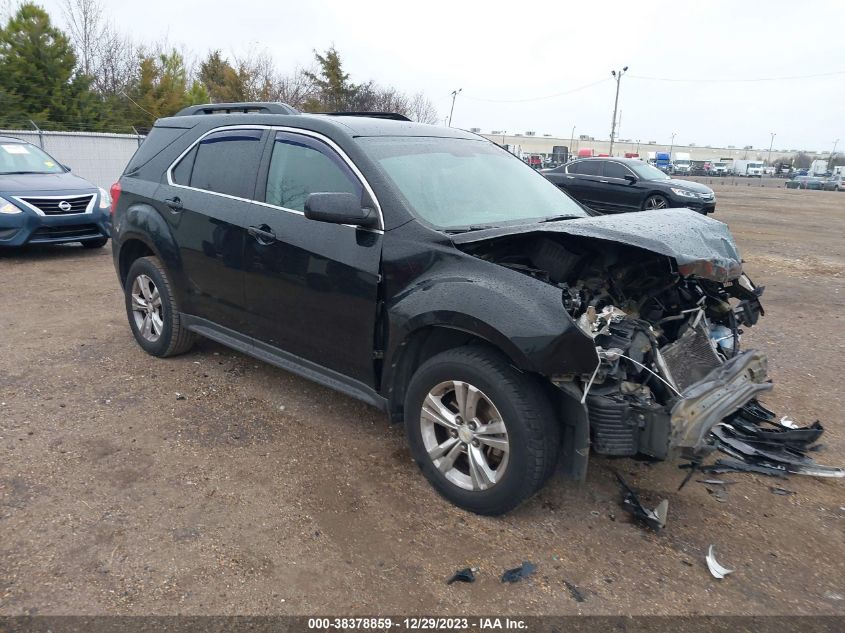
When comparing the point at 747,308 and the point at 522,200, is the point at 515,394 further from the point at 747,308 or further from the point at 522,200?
the point at 747,308

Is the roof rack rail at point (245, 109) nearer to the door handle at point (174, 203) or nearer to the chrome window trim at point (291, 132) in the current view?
the chrome window trim at point (291, 132)

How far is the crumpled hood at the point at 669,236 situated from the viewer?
3.05 m

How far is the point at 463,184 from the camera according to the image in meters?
3.93

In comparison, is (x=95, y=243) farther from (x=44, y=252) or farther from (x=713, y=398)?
(x=713, y=398)

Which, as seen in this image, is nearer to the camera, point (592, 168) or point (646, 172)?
point (646, 172)

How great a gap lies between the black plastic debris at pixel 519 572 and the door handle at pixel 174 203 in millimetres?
3359

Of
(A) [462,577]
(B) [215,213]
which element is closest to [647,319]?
(A) [462,577]

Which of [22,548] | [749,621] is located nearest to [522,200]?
[749,621]

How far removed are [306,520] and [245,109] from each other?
3.11 meters

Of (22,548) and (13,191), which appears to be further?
(13,191)

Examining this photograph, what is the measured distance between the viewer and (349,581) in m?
2.74

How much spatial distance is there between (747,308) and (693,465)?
4.08ft

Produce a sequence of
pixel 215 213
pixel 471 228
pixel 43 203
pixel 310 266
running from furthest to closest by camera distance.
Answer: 1. pixel 43 203
2. pixel 215 213
3. pixel 310 266
4. pixel 471 228

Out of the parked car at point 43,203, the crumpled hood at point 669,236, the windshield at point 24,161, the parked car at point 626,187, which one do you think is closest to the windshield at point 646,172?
the parked car at point 626,187
